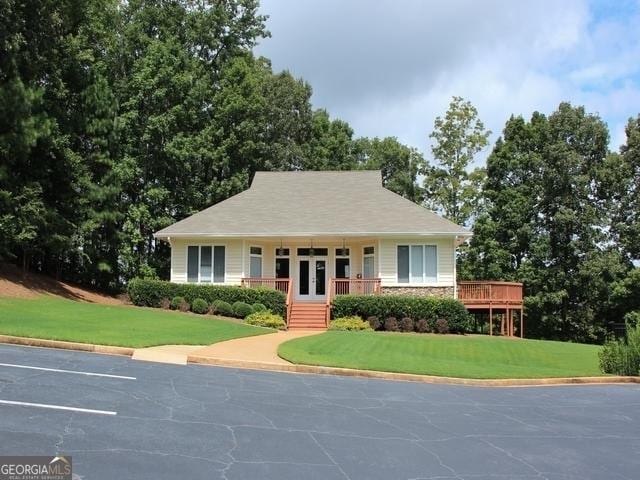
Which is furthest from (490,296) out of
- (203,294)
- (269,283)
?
(203,294)

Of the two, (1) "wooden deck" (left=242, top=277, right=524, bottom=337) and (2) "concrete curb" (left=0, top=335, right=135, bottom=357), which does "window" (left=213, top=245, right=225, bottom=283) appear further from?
(2) "concrete curb" (left=0, top=335, right=135, bottom=357)

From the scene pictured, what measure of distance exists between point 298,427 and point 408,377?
5.60 meters

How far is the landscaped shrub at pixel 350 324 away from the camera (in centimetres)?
2500

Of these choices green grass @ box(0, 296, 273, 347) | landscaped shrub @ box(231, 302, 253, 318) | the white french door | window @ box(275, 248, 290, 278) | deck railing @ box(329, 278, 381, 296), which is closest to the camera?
green grass @ box(0, 296, 273, 347)

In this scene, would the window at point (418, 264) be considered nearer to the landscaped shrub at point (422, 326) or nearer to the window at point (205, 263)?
the landscaped shrub at point (422, 326)

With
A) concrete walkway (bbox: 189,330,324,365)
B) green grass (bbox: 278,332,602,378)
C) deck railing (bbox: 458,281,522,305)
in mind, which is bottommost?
green grass (bbox: 278,332,602,378)

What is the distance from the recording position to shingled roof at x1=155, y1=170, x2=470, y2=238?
29.0m

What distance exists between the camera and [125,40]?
3903cm

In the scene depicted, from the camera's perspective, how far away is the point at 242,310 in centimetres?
2628

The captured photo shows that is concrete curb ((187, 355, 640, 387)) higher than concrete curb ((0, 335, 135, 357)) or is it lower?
lower

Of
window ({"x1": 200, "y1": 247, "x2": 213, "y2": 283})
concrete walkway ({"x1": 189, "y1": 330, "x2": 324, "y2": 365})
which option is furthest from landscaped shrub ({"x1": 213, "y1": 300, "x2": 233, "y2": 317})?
concrete walkway ({"x1": 189, "y1": 330, "x2": 324, "y2": 365})

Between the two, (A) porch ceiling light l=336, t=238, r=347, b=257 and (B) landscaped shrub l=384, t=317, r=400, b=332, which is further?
(A) porch ceiling light l=336, t=238, r=347, b=257

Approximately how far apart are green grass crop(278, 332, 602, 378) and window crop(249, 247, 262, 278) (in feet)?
29.6

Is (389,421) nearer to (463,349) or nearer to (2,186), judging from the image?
(463,349)
